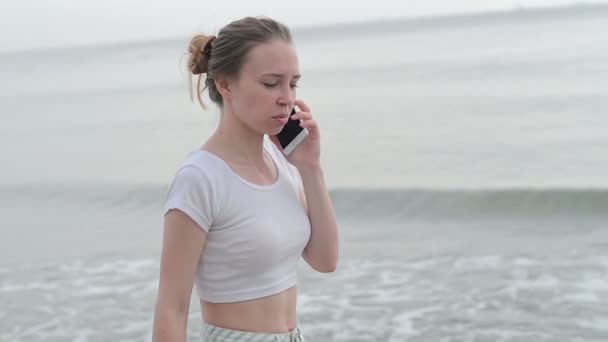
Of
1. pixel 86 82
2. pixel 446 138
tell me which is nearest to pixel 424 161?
pixel 446 138

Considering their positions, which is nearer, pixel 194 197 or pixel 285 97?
pixel 194 197

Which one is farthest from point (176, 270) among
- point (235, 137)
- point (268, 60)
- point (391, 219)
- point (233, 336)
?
point (391, 219)

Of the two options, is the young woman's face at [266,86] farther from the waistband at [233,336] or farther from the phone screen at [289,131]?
the waistband at [233,336]

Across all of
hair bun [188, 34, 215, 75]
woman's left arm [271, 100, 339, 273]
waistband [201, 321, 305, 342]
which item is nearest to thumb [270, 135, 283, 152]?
woman's left arm [271, 100, 339, 273]

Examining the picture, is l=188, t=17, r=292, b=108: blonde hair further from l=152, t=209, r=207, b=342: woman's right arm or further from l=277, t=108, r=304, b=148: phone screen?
l=152, t=209, r=207, b=342: woman's right arm

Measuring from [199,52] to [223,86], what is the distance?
15 centimetres

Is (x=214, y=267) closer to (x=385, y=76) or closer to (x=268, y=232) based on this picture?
(x=268, y=232)

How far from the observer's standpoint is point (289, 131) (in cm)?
251

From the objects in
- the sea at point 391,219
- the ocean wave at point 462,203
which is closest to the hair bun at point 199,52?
the sea at point 391,219

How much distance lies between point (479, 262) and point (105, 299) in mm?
3786

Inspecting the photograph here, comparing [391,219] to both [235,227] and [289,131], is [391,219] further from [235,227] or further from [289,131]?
[235,227]

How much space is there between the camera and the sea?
7.03 metres

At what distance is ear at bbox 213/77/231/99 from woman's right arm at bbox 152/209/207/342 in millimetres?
393

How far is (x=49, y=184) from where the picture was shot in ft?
50.3
